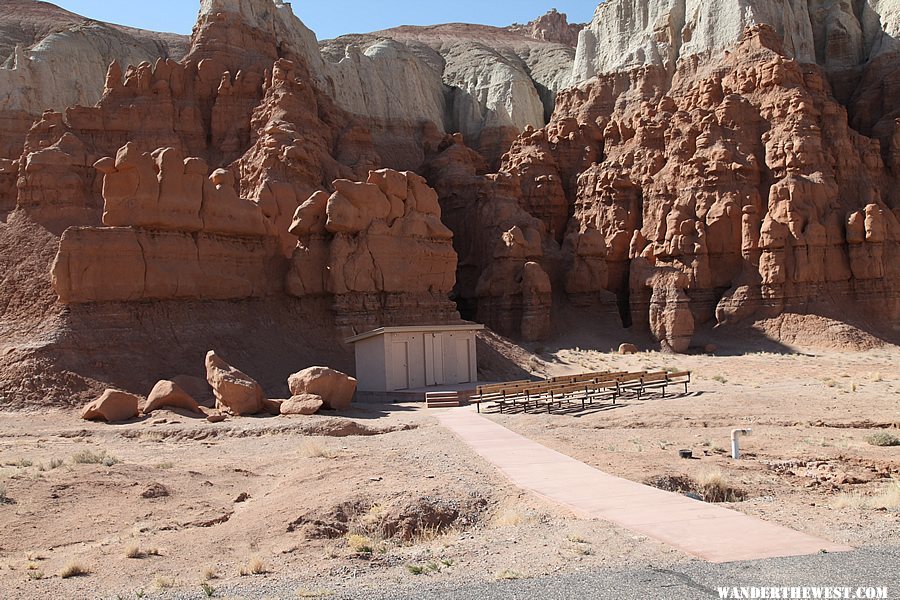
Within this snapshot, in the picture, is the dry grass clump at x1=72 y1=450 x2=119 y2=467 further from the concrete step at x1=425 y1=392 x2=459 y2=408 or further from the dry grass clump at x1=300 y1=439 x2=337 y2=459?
the concrete step at x1=425 y1=392 x2=459 y2=408

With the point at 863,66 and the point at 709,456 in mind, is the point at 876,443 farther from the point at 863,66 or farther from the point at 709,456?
the point at 863,66

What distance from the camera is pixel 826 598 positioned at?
705 cm

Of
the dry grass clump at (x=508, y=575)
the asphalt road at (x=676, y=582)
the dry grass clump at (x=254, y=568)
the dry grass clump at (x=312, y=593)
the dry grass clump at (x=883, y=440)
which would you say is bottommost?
the dry grass clump at (x=883, y=440)

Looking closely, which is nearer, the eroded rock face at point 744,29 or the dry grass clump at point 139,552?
the dry grass clump at point 139,552

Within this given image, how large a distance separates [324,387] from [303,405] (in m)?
1.09

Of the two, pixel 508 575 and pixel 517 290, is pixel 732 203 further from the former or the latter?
pixel 508 575

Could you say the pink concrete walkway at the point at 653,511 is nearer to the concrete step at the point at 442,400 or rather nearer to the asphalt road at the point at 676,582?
the asphalt road at the point at 676,582

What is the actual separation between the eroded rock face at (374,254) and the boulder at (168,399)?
445 inches

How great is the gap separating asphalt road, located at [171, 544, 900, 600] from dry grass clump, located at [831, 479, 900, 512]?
2.75 meters

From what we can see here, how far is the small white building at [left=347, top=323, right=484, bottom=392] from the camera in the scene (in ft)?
102

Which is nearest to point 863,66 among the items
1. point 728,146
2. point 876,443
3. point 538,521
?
point 728,146

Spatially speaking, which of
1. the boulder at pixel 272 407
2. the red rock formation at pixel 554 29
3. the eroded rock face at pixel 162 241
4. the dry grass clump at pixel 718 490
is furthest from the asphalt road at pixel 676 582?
the red rock formation at pixel 554 29

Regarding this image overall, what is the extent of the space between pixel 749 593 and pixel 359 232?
32.0m

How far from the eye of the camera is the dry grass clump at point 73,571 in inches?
391
